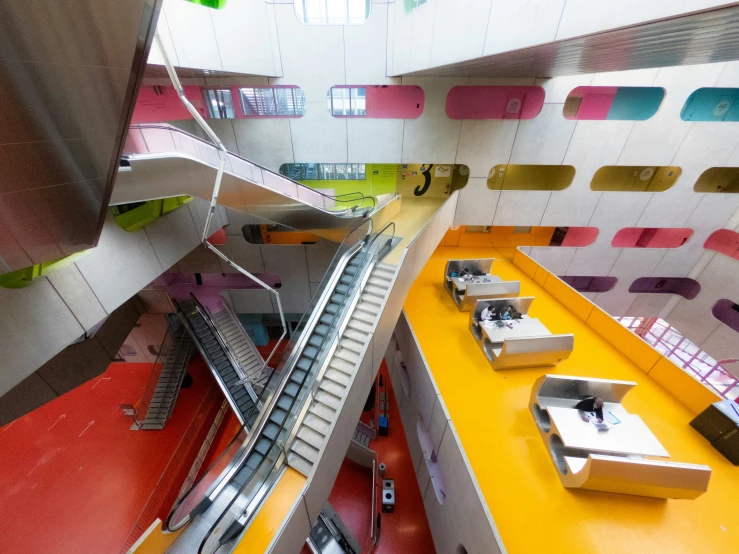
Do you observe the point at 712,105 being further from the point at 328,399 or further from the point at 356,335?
the point at 328,399

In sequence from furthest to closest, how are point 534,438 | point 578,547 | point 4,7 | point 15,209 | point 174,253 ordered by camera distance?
point 174,253 → point 534,438 → point 578,547 → point 15,209 → point 4,7

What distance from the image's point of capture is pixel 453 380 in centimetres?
566

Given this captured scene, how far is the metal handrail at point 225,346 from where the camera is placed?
988 cm

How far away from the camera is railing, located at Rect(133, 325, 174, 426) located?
974cm

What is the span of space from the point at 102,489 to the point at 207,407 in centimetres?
305

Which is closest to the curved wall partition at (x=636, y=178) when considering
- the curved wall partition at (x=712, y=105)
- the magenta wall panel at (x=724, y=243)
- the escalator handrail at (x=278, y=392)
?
the curved wall partition at (x=712, y=105)

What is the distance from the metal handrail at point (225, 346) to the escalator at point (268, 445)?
217 inches

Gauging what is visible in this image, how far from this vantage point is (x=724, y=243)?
33.5 feet

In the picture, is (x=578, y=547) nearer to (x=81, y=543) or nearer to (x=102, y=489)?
(x=81, y=543)

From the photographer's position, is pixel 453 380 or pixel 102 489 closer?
pixel 453 380

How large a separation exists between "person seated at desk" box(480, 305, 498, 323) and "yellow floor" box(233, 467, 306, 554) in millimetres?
4834

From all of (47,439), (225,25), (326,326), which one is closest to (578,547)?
(326,326)

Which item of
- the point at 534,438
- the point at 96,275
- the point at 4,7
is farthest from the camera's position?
the point at 96,275

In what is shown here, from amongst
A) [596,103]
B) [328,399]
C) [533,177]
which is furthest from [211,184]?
[533,177]
